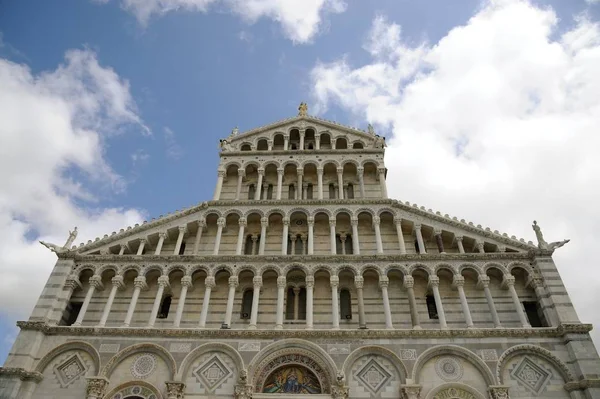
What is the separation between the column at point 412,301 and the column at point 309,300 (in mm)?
3680

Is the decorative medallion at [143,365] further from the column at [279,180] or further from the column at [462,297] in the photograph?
the column at [462,297]

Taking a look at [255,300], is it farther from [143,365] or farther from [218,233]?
[143,365]

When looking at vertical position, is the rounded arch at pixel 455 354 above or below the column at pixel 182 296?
below

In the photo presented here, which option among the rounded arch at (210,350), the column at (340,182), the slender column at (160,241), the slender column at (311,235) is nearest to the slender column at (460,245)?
the column at (340,182)

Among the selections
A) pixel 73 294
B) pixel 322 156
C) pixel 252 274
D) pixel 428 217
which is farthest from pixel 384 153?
pixel 73 294

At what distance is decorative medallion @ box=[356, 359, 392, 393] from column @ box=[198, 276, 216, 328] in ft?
19.8

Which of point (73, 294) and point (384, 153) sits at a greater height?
point (384, 153)

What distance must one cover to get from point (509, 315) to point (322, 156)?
11195 millimetres

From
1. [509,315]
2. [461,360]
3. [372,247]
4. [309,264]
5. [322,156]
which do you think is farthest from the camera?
[322,156]

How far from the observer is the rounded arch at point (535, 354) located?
15040mm

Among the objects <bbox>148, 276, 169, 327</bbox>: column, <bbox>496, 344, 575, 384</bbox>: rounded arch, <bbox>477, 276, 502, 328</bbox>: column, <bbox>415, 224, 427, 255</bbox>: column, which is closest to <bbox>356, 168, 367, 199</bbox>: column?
<bbox>415, 224, 427, 255</bbox>: column

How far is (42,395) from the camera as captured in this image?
15672 millimetres

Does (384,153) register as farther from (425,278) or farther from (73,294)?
(73,294)

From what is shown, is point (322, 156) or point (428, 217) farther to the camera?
point (322, 156)
